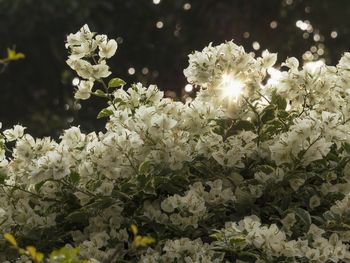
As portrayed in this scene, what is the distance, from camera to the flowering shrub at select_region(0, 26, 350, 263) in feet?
11.1

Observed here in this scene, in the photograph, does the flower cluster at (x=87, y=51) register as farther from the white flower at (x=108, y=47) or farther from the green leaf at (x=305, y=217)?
the green leaf at (x=305, y=217)

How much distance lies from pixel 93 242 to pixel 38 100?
9.68 m

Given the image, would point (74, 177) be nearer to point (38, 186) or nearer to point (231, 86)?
point (38, 186)

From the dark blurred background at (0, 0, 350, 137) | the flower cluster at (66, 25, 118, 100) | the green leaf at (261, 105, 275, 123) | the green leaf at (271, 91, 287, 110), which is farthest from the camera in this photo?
the dark blurred background at (0, 0, 350, 137)

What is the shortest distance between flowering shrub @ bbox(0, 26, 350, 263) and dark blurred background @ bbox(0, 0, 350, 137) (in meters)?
8.37

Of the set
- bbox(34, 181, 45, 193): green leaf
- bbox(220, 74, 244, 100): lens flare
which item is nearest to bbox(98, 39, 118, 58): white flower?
bbox(220, 74, 244, 100): lens flare

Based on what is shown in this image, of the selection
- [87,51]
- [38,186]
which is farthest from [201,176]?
[87,51]

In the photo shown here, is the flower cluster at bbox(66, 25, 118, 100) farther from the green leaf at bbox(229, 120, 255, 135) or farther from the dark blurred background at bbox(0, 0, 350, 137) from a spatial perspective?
the dark blurred background at bbox(0, 0, 350, 137)

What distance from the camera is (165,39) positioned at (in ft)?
41.4

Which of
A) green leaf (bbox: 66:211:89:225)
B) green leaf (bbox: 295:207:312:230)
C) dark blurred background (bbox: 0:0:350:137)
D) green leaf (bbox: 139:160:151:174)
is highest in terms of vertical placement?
dark blurred background (bbox: 0:0:350:137)

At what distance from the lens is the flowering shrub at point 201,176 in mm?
3375

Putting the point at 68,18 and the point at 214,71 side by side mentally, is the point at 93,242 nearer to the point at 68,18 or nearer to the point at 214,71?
the point at 214,71

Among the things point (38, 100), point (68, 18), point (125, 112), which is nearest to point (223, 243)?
point (125, 112)

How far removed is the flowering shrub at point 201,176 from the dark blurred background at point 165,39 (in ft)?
27.5
